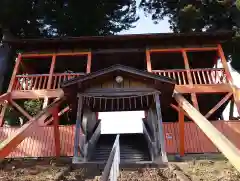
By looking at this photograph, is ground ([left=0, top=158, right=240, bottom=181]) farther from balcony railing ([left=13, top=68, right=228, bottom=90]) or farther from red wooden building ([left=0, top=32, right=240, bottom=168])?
balcony railing ([left=13, top=68, right=228, bottom=90])

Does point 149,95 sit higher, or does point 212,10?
point 212,10

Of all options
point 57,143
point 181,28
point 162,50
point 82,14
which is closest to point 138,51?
point 162,50

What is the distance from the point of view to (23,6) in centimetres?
1952

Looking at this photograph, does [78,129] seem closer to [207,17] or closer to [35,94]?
[35,94]

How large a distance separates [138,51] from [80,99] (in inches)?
262

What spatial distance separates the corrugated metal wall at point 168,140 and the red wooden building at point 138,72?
1.4 inches

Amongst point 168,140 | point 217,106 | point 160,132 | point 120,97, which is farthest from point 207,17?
point 160,132

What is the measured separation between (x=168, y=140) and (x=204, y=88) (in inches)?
143

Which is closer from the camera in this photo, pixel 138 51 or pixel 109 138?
pixel 109 138

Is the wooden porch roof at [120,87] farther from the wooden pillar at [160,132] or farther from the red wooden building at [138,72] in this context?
the wooden pillar at [160,132]

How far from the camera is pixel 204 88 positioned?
47.8 ft

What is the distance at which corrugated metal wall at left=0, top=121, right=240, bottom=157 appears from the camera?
1201 cm

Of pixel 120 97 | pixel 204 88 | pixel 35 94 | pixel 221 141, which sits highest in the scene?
pixel 204 88

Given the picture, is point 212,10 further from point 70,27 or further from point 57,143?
point 57,143
